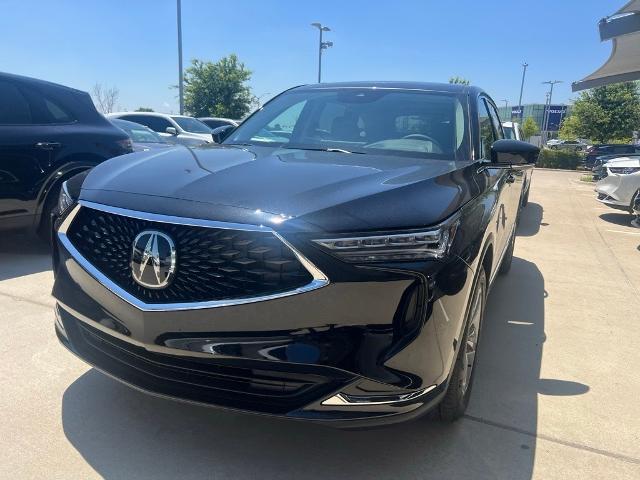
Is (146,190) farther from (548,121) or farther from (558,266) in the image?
(548,121)

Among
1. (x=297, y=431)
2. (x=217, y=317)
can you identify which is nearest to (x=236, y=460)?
(x=297, y=431)

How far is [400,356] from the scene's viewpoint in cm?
180

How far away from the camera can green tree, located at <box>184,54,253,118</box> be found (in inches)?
1342

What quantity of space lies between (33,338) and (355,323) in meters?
2.40

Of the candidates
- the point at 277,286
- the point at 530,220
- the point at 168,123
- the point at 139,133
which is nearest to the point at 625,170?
the point at 530,220

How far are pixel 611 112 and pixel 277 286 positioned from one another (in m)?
40.3

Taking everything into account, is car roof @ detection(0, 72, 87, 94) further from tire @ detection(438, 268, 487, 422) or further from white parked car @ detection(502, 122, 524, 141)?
white parked car @ detection(502, 122, 524, 141)

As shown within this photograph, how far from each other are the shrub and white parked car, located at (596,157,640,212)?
21.7 meters

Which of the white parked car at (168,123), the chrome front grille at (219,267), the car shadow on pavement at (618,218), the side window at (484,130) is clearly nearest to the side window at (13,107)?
the chrome front grille at (219,267)

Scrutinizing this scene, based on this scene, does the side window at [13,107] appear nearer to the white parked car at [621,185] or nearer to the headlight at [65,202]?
the headlight at [65,202]

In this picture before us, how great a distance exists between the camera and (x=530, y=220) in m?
9.41

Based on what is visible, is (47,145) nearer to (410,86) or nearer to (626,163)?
(410,86)

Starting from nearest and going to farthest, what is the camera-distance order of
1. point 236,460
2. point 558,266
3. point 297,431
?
point 236,460 < point 297,431 < point 558,266

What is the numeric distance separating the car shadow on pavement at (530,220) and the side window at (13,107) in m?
6.54
